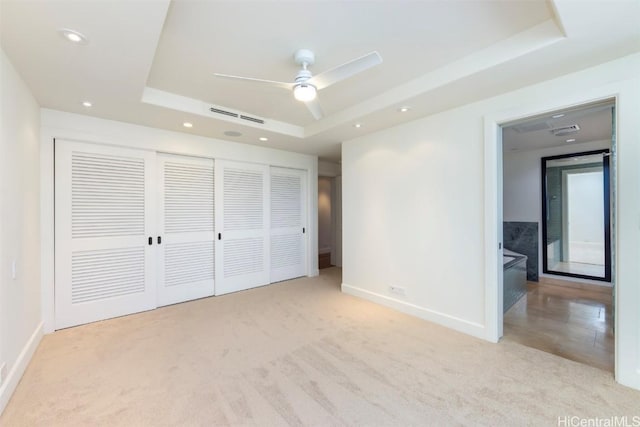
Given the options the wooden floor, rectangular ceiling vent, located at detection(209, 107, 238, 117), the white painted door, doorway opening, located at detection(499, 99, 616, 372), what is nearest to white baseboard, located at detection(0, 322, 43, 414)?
rectangular ceiling vent, located at detection(209, 107, 238, 117)

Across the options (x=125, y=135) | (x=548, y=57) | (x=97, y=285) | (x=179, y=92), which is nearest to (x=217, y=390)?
(x=97, y=285)

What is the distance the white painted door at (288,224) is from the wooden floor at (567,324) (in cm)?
334

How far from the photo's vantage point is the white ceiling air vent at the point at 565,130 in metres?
3.90

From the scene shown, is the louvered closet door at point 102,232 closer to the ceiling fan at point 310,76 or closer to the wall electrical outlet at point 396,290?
the ceiling fan at point 310,76

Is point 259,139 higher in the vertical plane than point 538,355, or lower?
higher

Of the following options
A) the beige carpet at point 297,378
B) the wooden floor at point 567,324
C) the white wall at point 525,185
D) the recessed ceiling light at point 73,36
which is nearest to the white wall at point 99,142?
the beige carpet at point 297,378

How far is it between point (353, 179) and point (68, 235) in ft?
11.9

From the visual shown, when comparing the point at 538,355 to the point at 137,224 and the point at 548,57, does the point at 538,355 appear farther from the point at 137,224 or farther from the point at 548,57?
the point at 137,224

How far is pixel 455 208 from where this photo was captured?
3.06 m

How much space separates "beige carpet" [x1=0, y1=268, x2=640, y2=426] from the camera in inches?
69.4

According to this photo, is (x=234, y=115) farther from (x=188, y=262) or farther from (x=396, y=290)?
(x=396, y=290)

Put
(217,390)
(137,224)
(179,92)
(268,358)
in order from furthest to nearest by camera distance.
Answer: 1. (137,224)
2. (179,92)
3. (268,358)
4. (217,390)

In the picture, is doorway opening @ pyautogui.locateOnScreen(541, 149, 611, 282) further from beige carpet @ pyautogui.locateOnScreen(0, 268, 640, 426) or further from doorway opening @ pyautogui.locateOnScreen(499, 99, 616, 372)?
beige carpet @ pyautogui.locateOnScreen(0, 268, 640, 426)

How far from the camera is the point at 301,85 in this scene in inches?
82.0
